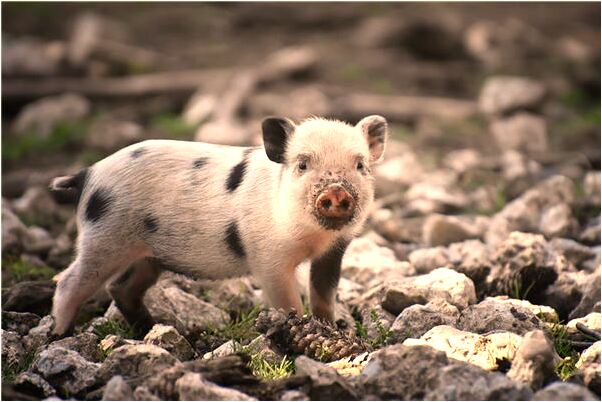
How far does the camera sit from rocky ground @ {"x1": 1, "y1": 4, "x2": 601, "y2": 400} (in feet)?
16.3

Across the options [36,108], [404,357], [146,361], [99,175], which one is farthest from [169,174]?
[36,108]

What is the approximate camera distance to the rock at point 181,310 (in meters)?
6.50

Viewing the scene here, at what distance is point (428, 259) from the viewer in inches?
303

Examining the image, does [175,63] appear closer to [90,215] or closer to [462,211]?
[462,211]

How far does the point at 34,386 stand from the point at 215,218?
6.17 ft

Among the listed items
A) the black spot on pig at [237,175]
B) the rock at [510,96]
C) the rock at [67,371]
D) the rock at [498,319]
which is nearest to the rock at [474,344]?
the rock at [498,319]

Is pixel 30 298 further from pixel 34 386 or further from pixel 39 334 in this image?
pixel 34 386

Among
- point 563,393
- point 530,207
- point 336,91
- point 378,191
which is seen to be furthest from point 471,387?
point 336,91

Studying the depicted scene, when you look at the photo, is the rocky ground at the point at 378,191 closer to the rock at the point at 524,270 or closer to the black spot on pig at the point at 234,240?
the rock at the point at 524,270

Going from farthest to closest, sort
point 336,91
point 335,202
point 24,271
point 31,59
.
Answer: point 31,59, point 336,91, point 24,271, point 335,202

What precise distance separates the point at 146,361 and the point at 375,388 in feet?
3.86

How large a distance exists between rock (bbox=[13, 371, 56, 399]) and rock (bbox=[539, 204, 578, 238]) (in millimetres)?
4666

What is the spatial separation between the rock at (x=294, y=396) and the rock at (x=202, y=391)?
14 cm

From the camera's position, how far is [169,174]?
6738mm
